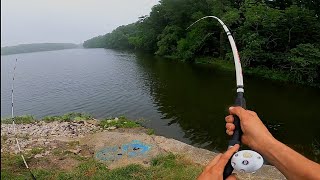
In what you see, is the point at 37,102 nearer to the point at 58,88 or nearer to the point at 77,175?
the point at 58,88

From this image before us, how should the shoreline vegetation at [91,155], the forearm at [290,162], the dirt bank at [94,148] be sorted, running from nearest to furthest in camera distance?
1. the forearm at [290,162]
2. the shoreline vegetation at [91,155]
3. the dirt bank at [94,148]

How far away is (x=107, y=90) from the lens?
31906mm

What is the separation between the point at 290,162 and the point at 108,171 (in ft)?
31.8

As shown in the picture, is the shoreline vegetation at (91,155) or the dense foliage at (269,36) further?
the dense foliage at (269,36)

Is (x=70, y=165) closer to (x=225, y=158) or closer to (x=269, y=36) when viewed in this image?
(x=225, y=158)

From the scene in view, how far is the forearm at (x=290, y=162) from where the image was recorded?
7.48 feet

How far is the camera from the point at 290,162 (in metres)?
2.42

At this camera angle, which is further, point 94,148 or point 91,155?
point 94,148

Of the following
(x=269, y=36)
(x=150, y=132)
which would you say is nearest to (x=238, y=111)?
(x=150, y=132)

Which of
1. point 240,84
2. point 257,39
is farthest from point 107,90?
point 240,84

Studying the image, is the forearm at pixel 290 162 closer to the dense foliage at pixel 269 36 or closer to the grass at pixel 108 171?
the grass at pixel 108 171

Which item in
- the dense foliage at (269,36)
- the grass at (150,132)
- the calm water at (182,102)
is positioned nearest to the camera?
the grass at (150,132)

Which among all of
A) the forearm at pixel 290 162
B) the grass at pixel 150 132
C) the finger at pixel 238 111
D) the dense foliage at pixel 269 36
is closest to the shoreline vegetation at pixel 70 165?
the grass at pixel 150 132

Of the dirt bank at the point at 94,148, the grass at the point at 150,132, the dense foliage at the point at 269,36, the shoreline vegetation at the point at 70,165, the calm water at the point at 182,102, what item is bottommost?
the calm water at the point at 182,102
